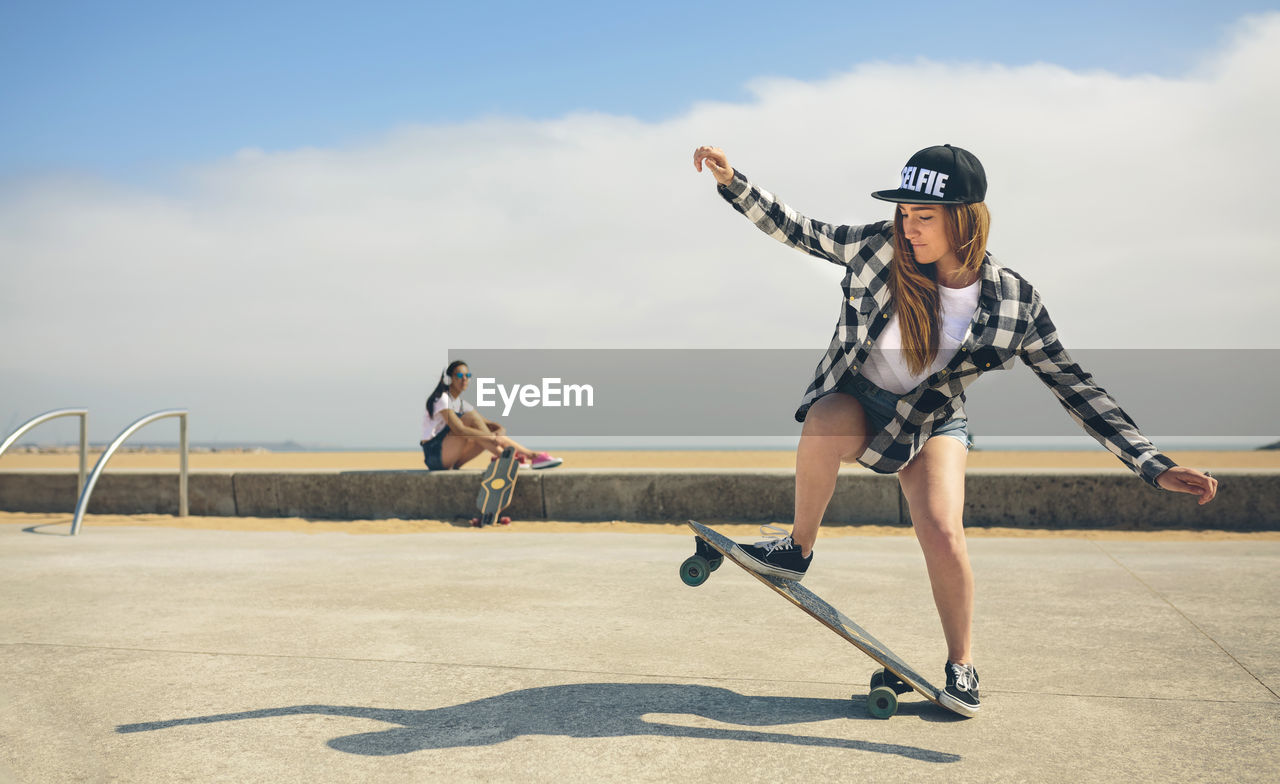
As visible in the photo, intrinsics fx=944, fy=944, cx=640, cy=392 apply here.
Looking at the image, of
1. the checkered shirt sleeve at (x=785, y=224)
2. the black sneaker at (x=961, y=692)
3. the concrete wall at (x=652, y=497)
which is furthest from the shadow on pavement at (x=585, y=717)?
the concrete wall at (x=652, y=497)

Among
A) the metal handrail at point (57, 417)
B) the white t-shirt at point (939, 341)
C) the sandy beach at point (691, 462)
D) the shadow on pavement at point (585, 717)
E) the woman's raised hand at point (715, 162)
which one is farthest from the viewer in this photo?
the sandy beach at point (691, 462)

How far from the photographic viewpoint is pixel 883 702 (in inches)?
→ 124

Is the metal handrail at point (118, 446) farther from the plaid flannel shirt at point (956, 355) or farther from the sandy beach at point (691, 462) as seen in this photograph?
the plaid flannel shirt at point (956, 355)

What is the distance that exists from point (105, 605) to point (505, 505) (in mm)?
4301

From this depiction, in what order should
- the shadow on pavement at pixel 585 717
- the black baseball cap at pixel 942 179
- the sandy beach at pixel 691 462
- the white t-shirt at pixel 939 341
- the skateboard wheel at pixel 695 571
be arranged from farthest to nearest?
the sandy beach at pixel 691 462 → the skateboard wheel at pixel 695 571 → the white t-shirt at pixel 939 341 → the black baseball cap at pixel 942 179 → the shadow on pavement at pixel 585 717

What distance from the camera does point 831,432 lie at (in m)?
3.19

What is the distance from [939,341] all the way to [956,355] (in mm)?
71

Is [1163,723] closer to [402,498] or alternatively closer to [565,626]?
[565,626]

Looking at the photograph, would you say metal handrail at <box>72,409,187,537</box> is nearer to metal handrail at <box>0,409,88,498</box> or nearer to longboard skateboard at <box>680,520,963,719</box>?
metal handrail at <box>0,409,88,498</box>

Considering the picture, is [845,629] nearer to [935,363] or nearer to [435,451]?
[935,363]

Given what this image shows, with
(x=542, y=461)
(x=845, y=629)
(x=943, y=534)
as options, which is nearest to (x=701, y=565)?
(x=845, y=629)

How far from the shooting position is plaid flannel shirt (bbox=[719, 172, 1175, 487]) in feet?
10.2

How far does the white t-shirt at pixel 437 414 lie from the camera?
9.96 meters

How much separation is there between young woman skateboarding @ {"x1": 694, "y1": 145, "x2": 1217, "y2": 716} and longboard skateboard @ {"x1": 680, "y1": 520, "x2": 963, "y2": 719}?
0.15m
